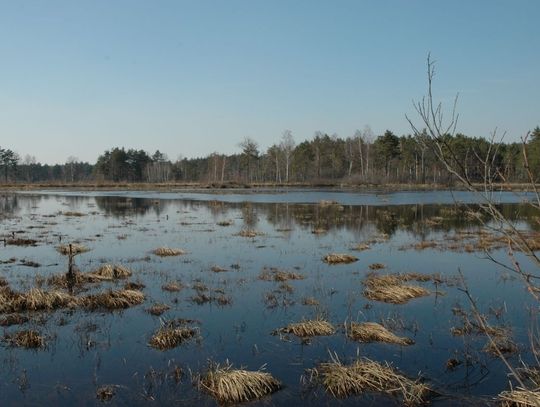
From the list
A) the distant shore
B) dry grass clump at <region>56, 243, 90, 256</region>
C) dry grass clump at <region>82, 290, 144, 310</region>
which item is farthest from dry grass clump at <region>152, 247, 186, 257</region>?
the distant shore

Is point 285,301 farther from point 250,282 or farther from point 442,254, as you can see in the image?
point 442,254

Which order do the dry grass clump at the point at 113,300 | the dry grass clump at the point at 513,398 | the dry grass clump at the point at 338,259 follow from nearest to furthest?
the dry grass clump at the point at 513,398, the dry grass clump at the point at 113,300, the dry grass clump at the point at 338,259

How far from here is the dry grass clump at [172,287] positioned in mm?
14461

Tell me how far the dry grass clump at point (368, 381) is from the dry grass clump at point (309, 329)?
82.3 inches

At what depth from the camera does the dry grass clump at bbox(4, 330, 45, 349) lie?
32.1ft

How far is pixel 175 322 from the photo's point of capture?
1123cm

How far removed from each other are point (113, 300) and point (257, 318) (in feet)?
13.5

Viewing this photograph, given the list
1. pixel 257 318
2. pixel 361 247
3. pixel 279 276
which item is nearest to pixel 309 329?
pixel 257 318

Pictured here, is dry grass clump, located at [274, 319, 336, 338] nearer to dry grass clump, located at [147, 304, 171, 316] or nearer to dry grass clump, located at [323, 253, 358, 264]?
dry grass clump, located at [147, 304, 171, 316]

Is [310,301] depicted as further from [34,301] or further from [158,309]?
[34,301]

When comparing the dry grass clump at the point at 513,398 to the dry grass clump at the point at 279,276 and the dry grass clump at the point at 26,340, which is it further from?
the dry grass clump at the point at 279,276

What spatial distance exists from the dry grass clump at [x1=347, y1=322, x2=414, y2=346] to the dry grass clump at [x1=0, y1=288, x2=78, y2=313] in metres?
7.46

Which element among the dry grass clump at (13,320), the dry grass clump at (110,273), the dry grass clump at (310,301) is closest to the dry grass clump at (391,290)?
the dry grass clump at (310,301)

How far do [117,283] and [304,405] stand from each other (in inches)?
378
